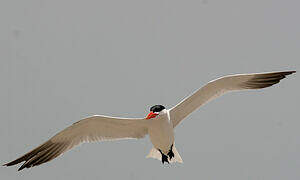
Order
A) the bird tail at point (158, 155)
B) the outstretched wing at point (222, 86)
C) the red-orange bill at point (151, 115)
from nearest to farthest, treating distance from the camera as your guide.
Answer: the red-orange bill at point (151, 115)
the outstretched wing at point (222, 86)
the bird tail at point (158, 155)

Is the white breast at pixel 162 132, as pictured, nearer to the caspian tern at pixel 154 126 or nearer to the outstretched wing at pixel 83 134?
the caspian tern at pixel 154 126

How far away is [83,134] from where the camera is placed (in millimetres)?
7719

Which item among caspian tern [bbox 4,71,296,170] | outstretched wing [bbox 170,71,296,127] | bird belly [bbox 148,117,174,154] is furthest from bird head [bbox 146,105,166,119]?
outstretched wing [bbox 170,71,296,127]

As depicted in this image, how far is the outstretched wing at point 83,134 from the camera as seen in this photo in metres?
7.45

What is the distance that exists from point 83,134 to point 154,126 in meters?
1.34

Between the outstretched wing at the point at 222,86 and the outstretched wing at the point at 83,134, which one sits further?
the outstretched wing at the point at 222,86

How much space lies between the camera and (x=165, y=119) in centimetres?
743

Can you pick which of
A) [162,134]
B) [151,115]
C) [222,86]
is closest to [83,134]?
[151,115]

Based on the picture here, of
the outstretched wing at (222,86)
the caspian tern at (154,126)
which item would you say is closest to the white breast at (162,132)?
the caspian tern at (154,126)

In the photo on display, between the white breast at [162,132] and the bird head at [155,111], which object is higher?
the bird head at [155,111]

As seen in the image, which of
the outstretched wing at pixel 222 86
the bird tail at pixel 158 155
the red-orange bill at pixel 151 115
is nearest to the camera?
the red-orange bill at pixel 151 115

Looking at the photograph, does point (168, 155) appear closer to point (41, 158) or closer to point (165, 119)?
point (165, 119)

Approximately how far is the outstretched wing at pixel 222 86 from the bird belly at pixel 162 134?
44 centimetres

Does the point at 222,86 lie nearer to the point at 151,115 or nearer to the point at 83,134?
the point at 151,115
